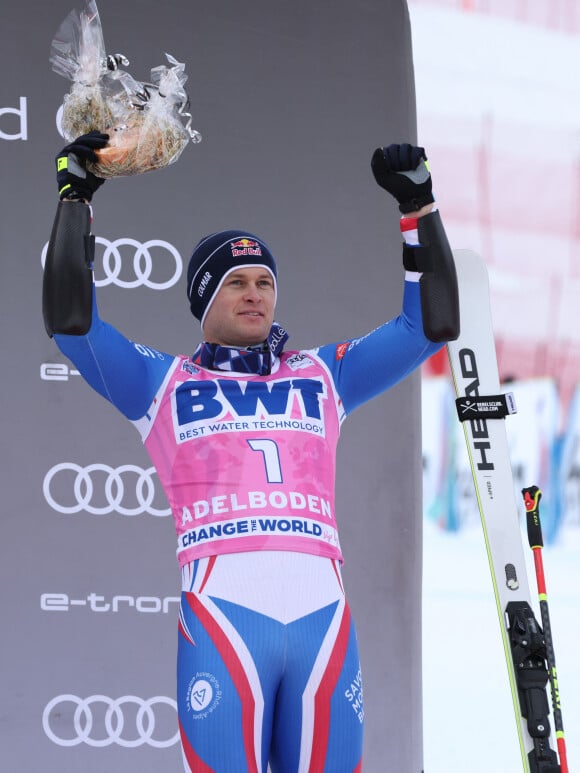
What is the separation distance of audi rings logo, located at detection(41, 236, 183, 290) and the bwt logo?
14.6 inches

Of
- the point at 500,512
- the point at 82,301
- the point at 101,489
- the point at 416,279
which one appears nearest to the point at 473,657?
the point at 500,512

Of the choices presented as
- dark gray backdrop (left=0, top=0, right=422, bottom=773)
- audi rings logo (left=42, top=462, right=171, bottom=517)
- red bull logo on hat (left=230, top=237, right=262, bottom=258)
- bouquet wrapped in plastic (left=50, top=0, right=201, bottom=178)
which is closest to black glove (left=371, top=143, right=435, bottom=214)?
red bull logo on hat (left=230, top=237, right=262, bottom=258)

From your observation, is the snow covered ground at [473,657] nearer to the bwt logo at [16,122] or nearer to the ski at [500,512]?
the ski at [500,512]

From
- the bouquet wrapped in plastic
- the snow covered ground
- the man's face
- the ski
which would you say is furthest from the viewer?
the snow covered ground

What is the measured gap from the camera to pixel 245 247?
2369 mm

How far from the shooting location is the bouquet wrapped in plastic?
2.17 metres

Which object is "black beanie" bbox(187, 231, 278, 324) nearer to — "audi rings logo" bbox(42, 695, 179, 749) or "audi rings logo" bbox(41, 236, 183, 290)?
"audi rings logo" bbox(41, 236, 183, 290)

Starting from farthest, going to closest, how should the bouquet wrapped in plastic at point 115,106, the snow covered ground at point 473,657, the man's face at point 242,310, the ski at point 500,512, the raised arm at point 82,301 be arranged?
the snow covered ground at point 473,657
the ski at point 500,512
the man's face at point 242,310
the bouquet wrapped in plastic at point 115,106
the raised arm at point 82,301

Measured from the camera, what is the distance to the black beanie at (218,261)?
7.74ft

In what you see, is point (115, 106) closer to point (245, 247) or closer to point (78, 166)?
point (78, 166)

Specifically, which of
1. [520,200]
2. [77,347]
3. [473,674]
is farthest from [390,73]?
[520,200]

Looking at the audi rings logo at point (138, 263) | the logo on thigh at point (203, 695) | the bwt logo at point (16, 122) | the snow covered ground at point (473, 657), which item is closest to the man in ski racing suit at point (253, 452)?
the logo on thigh at point (203, 695)

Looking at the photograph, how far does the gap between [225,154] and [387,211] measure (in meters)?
0.60

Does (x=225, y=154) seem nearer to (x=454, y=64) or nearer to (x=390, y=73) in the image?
(x=390, y=73)
